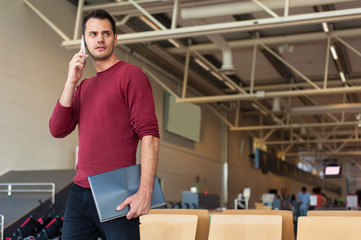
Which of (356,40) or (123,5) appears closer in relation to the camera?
(123,5)

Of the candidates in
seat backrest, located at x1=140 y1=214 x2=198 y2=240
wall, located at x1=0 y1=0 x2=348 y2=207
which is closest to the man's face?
seat backrest, located at x1=140 y1=214 x2=198 y2=240

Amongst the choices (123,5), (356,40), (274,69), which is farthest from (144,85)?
(274,69)

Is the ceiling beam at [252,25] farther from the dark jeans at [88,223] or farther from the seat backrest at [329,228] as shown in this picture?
the dark jeans at [88,223]

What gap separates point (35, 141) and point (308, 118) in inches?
586

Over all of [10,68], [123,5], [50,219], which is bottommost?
[50,219]

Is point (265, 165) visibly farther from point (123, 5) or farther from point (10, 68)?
point (10, 68)

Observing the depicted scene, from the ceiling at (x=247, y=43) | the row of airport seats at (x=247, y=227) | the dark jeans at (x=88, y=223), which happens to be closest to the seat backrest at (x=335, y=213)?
the row of airport seats at (x=247, y=227)

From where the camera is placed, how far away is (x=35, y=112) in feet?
27.4

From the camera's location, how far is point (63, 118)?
5.49 feet

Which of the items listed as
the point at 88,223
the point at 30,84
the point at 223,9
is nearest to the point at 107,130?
the point at 88,223

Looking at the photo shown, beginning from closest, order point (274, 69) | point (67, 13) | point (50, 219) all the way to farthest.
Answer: point (50, 219)
point (67, 13)
point (274, 69)

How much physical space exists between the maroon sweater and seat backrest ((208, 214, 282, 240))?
5.85ft

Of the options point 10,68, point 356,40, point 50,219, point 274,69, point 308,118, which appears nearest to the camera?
point 50,219

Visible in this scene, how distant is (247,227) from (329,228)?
52cm
